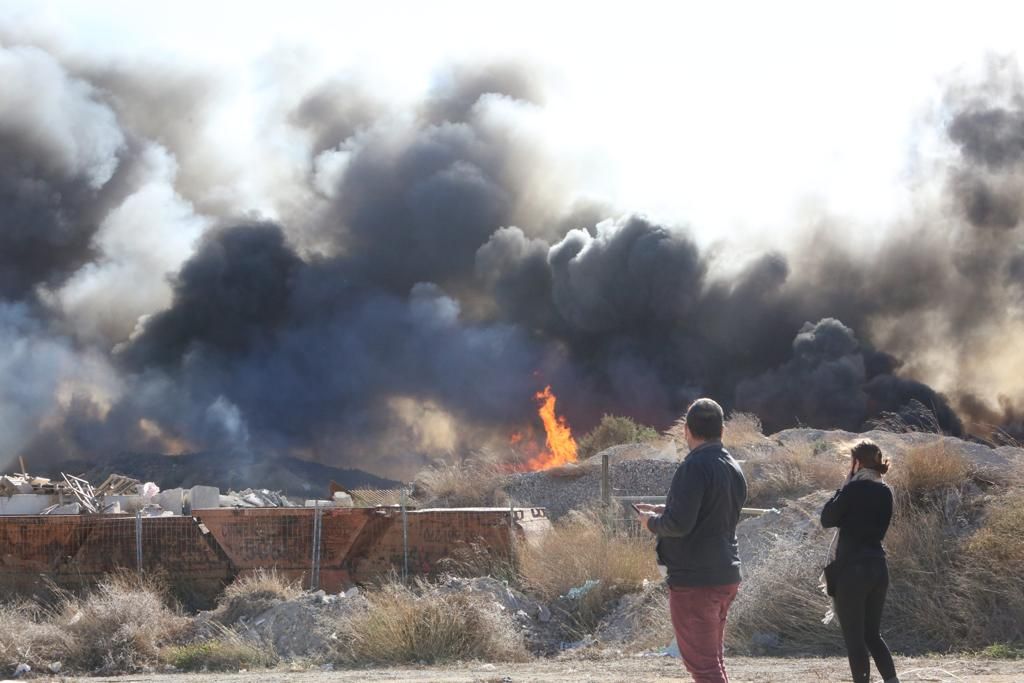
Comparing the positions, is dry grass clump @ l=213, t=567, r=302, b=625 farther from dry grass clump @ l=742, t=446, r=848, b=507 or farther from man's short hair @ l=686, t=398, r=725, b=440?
man's short hair @ l=686, t=398, r=725, b=440

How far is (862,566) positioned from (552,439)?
32.3m

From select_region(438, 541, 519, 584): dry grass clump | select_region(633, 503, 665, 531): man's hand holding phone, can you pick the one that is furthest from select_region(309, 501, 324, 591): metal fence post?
select_region(633, 503, 665, 531): man's hand holding phone

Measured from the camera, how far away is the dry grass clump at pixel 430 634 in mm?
10727

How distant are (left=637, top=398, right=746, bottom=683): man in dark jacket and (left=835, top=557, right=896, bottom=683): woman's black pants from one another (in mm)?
1335

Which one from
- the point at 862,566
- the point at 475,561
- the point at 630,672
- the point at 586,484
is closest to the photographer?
the point at 862,566

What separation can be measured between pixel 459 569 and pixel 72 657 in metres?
4.71

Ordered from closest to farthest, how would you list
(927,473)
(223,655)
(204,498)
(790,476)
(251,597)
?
(223,655)
(927,473)
(251,597)
(790,476)
(204,498)

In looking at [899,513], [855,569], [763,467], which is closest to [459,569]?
[899,513]

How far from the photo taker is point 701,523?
17.6 ft

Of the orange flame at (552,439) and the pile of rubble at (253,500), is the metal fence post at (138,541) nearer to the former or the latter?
the pile of rubble at (253,500)

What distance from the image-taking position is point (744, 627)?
1079cm

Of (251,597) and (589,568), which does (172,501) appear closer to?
(251,597)

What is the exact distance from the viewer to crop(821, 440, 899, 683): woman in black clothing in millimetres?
6410

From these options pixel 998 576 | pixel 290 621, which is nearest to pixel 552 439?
pixel 290 621
